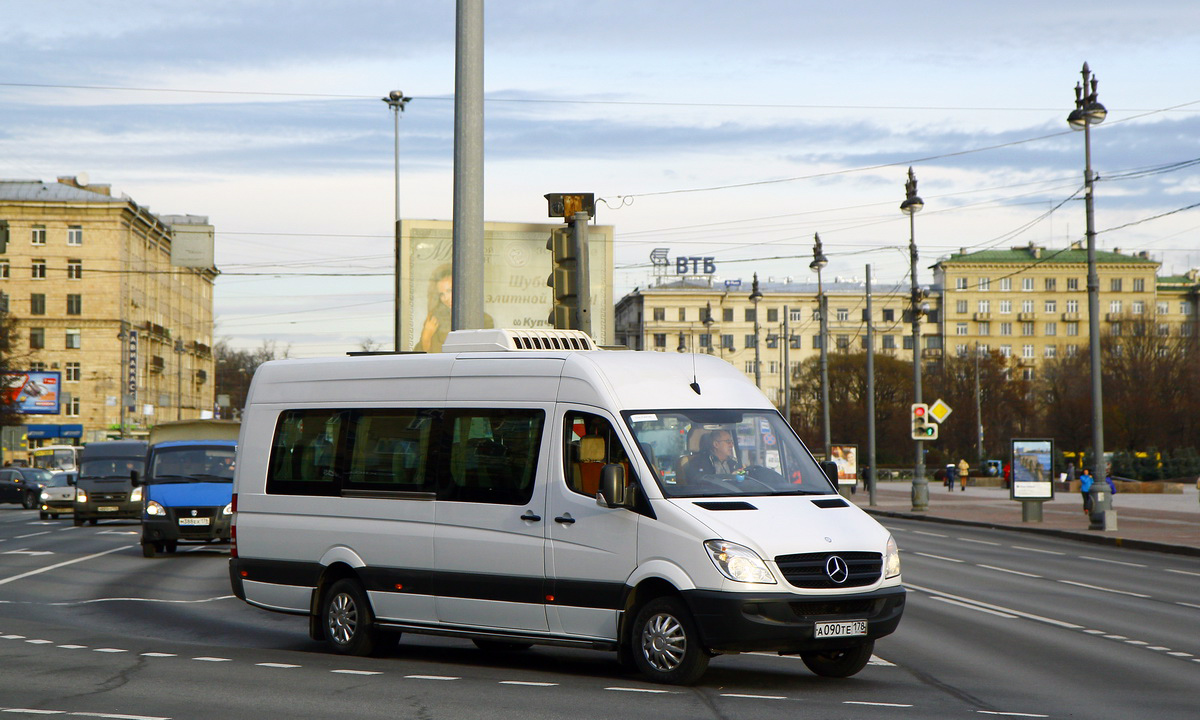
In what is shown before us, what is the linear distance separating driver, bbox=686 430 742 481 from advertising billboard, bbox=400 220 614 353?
45.2 feet

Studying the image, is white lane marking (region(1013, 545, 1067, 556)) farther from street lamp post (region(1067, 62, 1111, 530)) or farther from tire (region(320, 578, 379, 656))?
tire (region(320, 578, 379, 656))

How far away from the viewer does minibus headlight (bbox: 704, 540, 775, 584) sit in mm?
9375

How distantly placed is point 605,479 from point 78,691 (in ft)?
12.6

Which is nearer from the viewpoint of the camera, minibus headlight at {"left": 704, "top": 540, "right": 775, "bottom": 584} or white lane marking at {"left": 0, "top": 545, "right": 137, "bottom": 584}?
minibus headlight at {"left": 704, "top": 540, "right": 775, "bottom": 584}

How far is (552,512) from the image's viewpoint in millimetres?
10562

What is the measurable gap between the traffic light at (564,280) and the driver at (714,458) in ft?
14.8

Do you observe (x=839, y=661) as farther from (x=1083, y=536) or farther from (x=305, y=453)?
(x=1083, y=536)

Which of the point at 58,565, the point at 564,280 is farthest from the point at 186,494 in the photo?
the point at 564,280

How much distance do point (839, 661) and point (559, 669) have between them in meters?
2.13

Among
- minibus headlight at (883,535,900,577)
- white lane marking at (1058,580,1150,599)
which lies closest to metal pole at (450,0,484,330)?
minibus headlight at (883,535,900,577)

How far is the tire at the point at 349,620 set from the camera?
38.6 feet

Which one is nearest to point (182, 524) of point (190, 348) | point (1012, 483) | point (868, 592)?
point (868, 592)

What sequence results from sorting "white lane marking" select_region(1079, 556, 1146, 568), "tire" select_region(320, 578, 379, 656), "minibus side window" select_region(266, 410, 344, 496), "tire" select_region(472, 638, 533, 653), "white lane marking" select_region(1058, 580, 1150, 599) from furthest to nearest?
"white lane marking" select_region(1079, 556, 1146, 568), "white lane marking" select_region(1058, 580, 1150, 599), "minibus side window" select_region(266, 410, 344, 496), "tire" select_region(472, 638, 533, 653), "tire" select_region(320, 578, 379, 656)

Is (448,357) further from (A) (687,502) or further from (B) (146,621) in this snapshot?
(B) (146,621)
